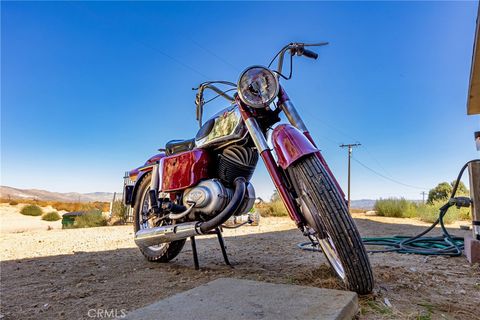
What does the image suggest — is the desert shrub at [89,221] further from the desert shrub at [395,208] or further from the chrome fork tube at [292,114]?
the desert shrub at [395,208]

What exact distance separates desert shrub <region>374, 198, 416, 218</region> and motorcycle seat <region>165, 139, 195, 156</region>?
32.0ft

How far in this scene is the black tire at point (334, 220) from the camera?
1.52m

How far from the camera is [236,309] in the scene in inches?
52.4

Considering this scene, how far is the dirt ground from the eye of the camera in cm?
162

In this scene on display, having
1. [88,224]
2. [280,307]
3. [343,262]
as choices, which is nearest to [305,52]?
[343,262]

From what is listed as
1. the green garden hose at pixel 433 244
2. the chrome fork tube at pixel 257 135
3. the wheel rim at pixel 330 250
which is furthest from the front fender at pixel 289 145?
the green garden hose at pixel 433 244

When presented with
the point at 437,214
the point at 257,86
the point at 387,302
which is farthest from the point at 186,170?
the point at 437,214

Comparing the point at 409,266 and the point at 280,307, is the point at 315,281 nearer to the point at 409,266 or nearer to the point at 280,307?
the point at 280,307

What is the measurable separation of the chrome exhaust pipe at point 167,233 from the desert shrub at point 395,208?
32.8 ft

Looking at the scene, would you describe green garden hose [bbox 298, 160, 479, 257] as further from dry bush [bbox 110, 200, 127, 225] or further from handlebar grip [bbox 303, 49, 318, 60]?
dry bush [bbox 110, 200, 127, 225]

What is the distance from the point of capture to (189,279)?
7.59 feet

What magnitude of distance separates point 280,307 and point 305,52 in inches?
69.0

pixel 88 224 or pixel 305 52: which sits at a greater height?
pixel 305 52

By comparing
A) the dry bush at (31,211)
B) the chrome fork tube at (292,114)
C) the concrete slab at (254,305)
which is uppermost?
the chrome fork tube at (292,114)
